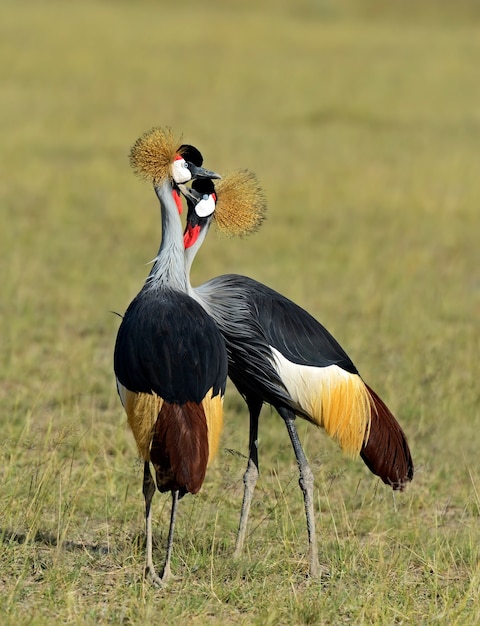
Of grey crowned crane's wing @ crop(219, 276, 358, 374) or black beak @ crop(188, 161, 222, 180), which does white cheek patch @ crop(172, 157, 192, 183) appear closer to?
black beak @ crop(188, 161, 222, 180)

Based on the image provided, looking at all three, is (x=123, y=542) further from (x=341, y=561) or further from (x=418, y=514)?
(x=418, y=514)

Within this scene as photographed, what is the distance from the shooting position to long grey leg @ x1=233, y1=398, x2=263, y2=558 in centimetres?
401

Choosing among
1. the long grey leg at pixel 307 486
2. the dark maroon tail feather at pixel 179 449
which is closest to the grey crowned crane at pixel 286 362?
the long grey leg at pixel 307 486

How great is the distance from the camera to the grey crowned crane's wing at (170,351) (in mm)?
3477

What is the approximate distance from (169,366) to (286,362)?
0.53 meters

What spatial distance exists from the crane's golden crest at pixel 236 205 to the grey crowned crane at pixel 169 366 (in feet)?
0.52

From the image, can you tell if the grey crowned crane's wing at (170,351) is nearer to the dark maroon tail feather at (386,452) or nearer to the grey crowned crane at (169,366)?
the grey crowned crane at (169,366)

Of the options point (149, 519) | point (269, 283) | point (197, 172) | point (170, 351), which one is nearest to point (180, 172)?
point (197, 172)

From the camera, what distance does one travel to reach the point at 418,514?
4.86 metres

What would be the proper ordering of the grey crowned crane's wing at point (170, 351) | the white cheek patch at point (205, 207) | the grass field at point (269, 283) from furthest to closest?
the white cheek patch at point (205, 207)
the grass field at point (269, 283)
the grey crowned crane's wing at point (170, 351)

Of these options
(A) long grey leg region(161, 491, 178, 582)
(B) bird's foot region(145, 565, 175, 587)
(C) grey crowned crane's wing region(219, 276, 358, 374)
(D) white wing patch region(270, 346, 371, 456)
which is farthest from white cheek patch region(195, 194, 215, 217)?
(B) bird's foot region(145, 565, 175, 587)

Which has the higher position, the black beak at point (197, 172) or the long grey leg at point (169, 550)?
the black beak at point (197, 172)

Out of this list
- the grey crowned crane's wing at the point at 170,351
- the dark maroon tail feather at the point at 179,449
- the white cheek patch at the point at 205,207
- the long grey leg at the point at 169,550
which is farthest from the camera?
the white cheek patch at the point at 205,207

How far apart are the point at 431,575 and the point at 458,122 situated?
14.9 m
